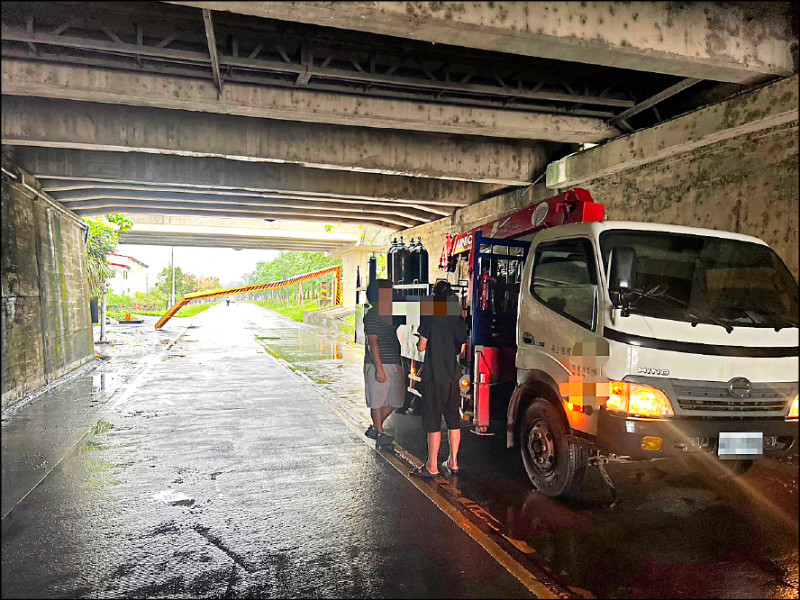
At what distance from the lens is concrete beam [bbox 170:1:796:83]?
5.97 meters

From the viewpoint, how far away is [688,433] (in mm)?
4410

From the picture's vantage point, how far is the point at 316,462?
6.58 metres

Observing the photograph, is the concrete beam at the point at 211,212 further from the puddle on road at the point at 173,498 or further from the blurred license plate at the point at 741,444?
the blurred license plate at the point at 741,444

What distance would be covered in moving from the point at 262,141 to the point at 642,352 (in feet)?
29.5

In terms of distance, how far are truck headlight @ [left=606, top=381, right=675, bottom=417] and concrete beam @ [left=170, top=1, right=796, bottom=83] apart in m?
3.96

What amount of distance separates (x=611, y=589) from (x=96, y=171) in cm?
1239

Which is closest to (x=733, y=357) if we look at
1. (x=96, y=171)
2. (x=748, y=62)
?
(x=748, y=62)

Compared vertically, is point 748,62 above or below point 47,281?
above

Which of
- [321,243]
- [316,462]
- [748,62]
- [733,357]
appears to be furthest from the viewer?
[321,243]

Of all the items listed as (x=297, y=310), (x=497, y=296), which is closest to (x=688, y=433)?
(x=497, y=296)

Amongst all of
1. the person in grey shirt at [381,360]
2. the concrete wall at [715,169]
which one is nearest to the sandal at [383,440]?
the person in grey shirt at [381,360]

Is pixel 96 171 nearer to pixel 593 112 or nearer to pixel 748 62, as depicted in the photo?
pixel 593 112

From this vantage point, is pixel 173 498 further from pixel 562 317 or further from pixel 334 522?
pixel 562 317

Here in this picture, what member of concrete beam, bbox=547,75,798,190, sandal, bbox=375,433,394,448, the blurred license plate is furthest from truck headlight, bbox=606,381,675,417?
concrete beam, bbox=547,75,798,190
